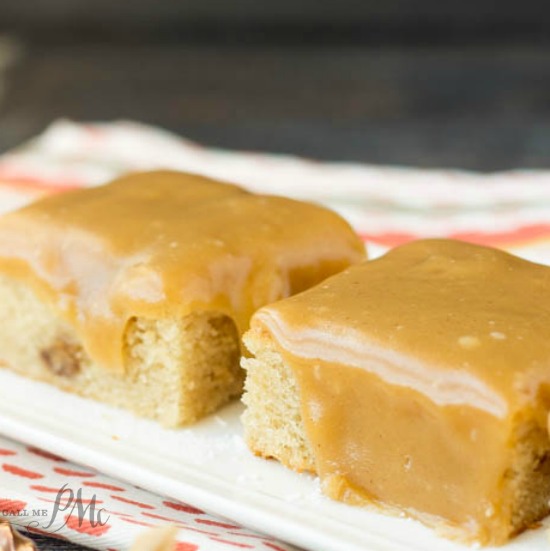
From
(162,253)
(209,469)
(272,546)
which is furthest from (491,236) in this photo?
(272,546)

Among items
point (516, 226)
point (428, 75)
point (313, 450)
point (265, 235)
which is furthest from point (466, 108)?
point (313, 450)

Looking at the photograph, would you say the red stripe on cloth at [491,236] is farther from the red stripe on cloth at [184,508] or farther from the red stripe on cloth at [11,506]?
the red stripe on cloth at [11,506]

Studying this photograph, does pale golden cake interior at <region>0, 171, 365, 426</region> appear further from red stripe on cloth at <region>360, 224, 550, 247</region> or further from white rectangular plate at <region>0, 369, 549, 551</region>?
red stripe on cloth at <region>360, 224, 550, 247</region>

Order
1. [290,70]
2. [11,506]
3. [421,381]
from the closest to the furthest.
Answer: [421,381] < [11,506] < [290,70]

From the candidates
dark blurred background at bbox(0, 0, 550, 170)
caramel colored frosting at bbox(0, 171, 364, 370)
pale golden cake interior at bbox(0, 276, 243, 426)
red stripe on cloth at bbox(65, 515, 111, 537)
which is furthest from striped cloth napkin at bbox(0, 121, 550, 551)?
dark blurred background at bbox(0, 0, 550, 170)

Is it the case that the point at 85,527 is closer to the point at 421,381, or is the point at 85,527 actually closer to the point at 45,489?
the point at 45,489

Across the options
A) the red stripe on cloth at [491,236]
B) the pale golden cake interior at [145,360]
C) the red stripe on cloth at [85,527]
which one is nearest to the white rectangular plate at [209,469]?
the pale golden cake interior at [145,360]
